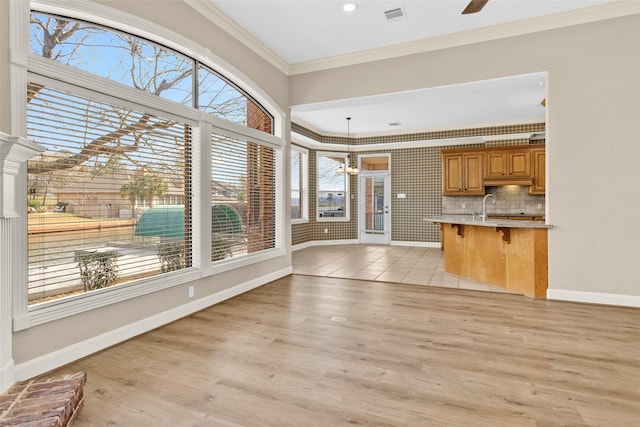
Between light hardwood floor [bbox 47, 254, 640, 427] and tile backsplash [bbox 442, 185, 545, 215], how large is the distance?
474 cm

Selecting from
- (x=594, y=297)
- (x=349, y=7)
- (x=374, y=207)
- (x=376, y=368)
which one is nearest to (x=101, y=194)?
(x=376, y=368)

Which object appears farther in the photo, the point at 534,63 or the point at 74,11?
the point at 534,63

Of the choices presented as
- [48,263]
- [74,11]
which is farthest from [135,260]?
[74,11]

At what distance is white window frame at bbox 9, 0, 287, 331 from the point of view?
2150mm

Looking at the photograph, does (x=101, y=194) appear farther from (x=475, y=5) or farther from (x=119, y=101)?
(x=475, y=5)

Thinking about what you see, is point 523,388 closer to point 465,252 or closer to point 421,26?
point 465,252

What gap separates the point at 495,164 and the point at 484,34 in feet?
14.0

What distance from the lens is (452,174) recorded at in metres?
8.16

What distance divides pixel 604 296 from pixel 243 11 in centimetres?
506

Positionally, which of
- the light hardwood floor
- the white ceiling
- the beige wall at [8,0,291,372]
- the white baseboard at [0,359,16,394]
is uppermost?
the white ceiling

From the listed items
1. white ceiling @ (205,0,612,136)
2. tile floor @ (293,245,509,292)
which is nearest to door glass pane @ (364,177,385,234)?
tile floor @ (293,245,509,292)

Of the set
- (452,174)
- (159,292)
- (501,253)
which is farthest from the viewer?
(452,174)

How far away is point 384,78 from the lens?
4.64 m

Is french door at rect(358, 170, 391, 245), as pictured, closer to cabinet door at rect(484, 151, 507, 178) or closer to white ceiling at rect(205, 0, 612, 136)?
cabinet door at rect(484, 151, 507, 178)
